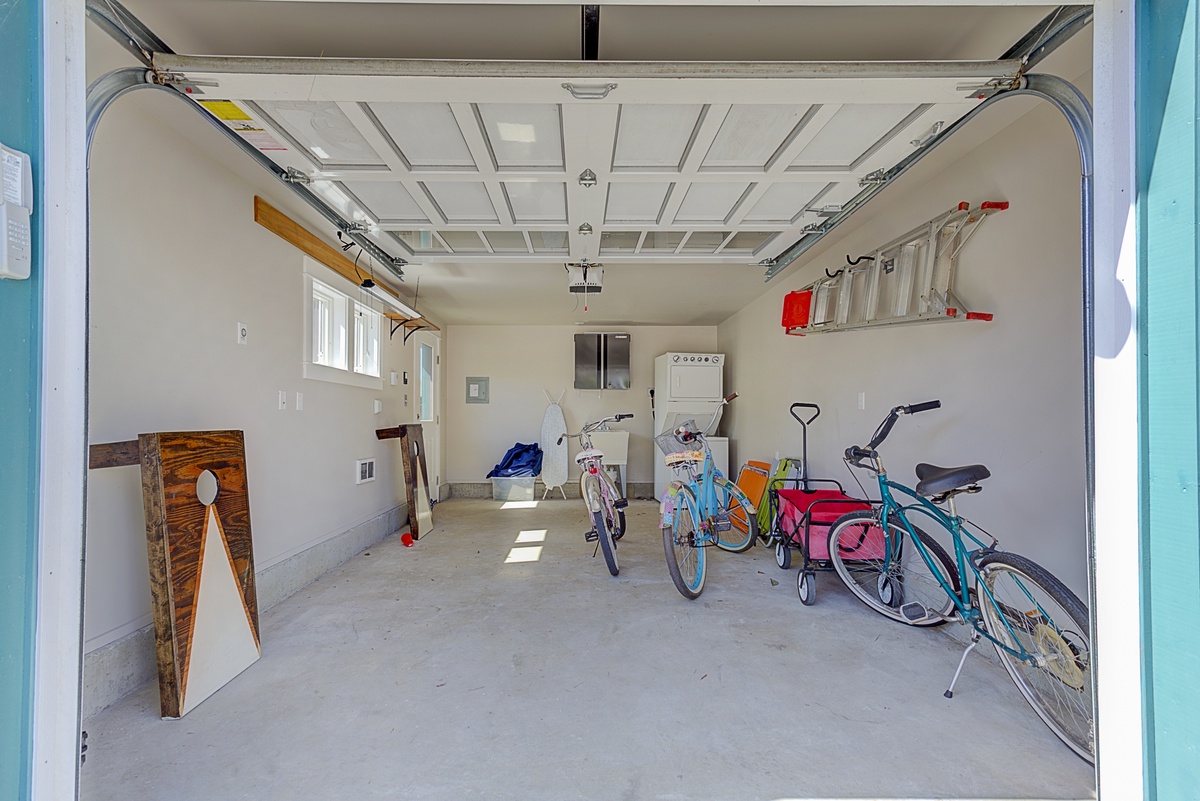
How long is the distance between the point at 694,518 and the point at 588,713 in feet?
4.90

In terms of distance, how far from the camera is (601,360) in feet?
22.0

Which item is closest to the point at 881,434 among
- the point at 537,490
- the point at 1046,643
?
the point at 1046,643

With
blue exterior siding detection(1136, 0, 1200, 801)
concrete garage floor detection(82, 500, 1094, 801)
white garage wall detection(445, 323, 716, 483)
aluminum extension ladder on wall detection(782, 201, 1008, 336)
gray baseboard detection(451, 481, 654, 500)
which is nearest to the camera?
blue exterior siding detection(1136, 0, 1200, 801)

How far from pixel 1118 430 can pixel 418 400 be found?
216 inches

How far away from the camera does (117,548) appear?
73.4 inches

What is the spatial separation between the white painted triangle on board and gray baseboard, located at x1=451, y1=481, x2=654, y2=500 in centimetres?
446

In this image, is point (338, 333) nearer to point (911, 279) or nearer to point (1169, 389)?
point (911, 279)

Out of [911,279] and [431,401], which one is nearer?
[911,279]

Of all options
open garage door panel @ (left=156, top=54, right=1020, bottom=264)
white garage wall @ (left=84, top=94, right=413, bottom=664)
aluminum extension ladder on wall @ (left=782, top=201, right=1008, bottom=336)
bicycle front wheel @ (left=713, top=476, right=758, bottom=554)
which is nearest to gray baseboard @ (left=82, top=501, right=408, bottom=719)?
white garage wall @ (left=84, top=94, right=413, bottom=664)

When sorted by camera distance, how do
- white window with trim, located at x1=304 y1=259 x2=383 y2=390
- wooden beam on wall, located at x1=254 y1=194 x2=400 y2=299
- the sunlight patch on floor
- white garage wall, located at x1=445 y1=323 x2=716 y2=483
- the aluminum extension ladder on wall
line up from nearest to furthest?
the aluminum extension ladder on wall
wooden beam on wall, located at x1=254 y1=194 x2=400 y2=299
white window with trim, located at x1=304 y1=259 x2=383 y2=390
the sunlight patch on floor
white garage wall, located at x1=445 y1=323 x2=716 y2=483

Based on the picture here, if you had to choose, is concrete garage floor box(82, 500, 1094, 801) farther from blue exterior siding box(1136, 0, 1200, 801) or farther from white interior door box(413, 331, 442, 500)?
white interior door box(413, 331, 442, 500)

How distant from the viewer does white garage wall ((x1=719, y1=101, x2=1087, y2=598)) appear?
6.10ft

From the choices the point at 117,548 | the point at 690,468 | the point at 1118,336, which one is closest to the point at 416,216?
the point at 117,548

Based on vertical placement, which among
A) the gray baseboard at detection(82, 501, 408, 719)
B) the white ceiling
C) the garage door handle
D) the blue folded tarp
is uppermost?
the white ceiling
